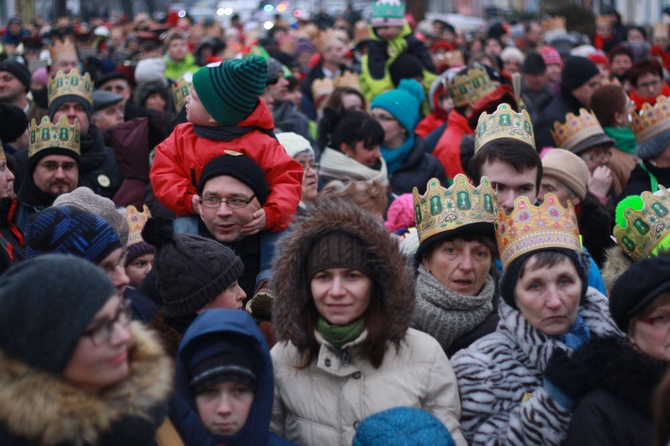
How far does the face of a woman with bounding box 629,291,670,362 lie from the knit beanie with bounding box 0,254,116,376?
2.15 meters

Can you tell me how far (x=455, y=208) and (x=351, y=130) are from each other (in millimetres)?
2974

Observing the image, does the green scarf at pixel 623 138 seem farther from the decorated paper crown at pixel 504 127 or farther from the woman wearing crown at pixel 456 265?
the woman wearing crown at pixel 456 265

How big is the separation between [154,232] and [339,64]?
10509 mm

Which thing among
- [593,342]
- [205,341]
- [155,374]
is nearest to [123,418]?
[155,374]

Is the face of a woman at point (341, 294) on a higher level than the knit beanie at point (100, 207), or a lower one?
higher

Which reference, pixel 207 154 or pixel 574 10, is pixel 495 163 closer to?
pixel 207 154

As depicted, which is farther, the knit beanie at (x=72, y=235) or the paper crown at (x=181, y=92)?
the paper crown at (x=181, y=92)

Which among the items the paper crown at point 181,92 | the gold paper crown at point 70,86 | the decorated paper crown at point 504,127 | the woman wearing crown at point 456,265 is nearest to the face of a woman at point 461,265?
the woman wearing crown at point 456,265

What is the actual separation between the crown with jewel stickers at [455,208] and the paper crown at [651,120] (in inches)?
113

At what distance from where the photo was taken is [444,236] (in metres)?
4.77

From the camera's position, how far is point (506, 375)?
4.15 m

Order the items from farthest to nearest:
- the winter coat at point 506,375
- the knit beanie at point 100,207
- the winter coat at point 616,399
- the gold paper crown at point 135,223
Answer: the gold paper crown at point 135,223
the knit beanie at point 100,207
the winter coat at point 506,375
the winter coat at point 616,399

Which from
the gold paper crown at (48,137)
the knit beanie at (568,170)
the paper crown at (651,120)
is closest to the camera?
Answer: the knit beanie at (568,170)

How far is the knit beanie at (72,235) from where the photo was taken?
417 centimetres
